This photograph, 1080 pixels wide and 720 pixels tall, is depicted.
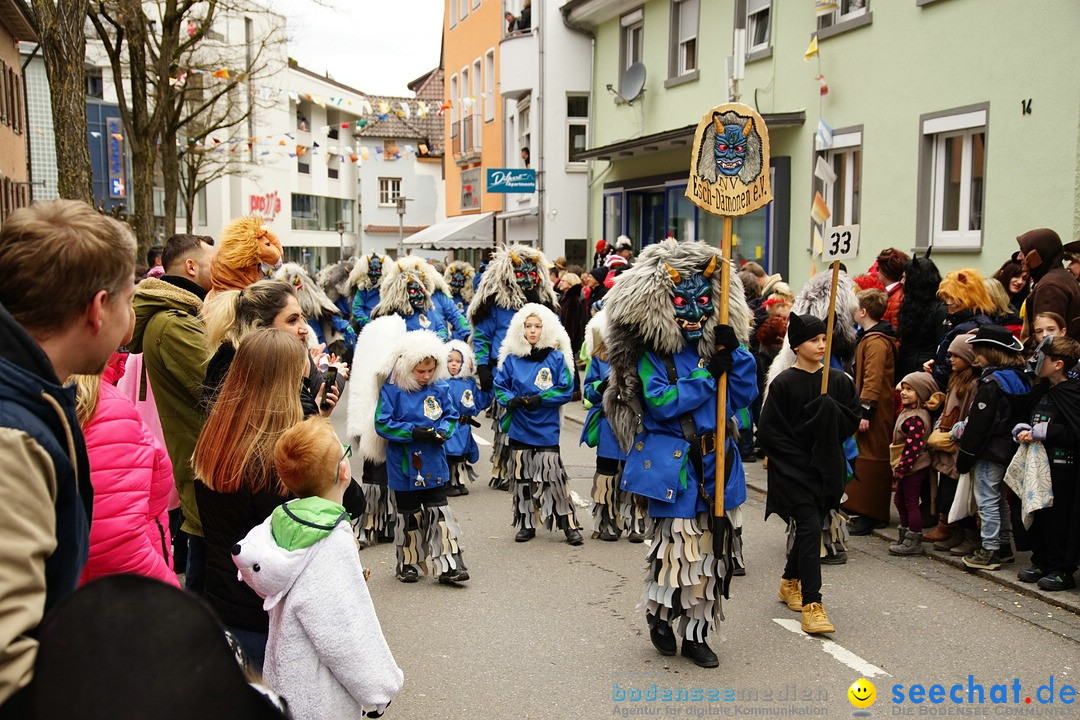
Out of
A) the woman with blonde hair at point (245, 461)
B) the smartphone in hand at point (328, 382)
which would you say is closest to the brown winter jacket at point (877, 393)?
the smartphone in hand at point (328, 382)

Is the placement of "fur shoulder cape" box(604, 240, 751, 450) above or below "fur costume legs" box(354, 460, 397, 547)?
above

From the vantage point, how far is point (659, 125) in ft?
66.8

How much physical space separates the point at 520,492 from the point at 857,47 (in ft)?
28.6

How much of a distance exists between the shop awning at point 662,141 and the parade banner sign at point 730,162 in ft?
22.5

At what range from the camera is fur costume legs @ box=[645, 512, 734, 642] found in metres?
5.37

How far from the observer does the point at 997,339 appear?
7.02m

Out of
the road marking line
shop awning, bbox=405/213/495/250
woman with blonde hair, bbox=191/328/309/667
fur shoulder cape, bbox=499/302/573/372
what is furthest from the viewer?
shop awning, bbox=405/213/495/250

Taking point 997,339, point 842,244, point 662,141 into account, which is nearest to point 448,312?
point 842,244

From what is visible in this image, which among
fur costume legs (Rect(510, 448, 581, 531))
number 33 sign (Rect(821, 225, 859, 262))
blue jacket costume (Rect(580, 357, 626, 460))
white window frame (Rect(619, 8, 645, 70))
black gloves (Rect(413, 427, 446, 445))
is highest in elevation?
white window frame (Rect(619, 8, 645, 70))

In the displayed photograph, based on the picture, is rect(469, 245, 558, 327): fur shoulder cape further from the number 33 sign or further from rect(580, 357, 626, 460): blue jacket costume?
the number 33 sign

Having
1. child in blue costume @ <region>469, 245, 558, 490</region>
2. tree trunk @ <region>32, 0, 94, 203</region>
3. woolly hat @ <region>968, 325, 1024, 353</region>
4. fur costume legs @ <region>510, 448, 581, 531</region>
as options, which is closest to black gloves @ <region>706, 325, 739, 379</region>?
woolly hat @ <region>968, 325, 1024, 353</region>

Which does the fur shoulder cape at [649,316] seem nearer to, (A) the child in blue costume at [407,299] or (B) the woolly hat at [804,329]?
(B) the woolly hat at [804,329]

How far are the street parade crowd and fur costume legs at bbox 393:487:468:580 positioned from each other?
18 millimetres

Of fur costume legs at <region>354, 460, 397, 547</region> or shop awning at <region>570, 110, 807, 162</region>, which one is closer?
fur costume legs at <region>354, 460, 397, 547</region>
